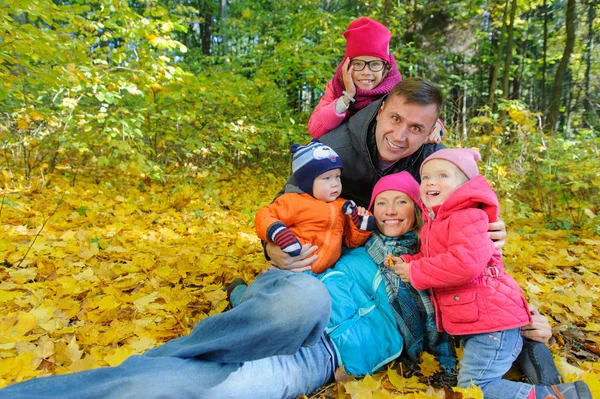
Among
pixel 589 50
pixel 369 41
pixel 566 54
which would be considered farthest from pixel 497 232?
pixel 589 50

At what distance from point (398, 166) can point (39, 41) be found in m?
2.85

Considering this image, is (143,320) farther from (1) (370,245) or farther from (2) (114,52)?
(2) (114,52)

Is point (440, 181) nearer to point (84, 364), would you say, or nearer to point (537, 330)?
A: point (537, 330)

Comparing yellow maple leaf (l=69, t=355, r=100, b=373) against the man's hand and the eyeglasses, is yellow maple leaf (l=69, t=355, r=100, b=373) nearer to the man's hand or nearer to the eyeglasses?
the man's hand

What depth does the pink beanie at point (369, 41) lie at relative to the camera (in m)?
2.41

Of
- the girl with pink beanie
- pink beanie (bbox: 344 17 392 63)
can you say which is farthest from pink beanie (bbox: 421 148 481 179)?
pink beanie (bbox: 344 17 392 63)

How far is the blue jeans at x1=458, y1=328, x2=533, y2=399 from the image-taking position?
1.51 metres

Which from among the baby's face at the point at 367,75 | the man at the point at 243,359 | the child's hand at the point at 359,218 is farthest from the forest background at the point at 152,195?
the baby's face at the point at 367,75

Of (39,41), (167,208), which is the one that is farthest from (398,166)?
(167,208)

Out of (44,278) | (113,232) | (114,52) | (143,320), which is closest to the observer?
(143,320)

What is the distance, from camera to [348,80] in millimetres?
2447

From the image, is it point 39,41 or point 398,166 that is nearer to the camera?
point 398,166

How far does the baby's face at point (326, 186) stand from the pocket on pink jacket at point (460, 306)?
81 cm

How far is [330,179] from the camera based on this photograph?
217cm
